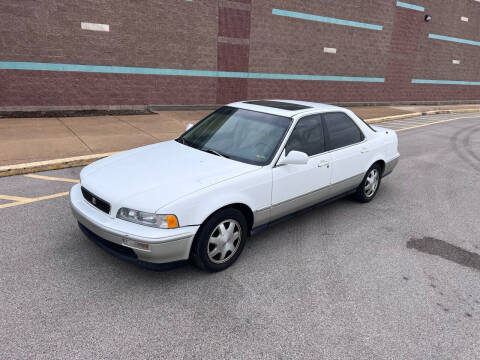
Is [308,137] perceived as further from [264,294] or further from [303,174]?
[264,294]

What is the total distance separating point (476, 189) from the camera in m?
7.07

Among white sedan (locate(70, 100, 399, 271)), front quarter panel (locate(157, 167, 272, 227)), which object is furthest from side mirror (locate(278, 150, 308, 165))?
front quarter panel (locate(157, 167, 272, 227))

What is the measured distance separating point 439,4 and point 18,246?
85.6 ft

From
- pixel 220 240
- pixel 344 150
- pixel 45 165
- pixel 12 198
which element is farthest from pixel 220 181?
pixel 45 165

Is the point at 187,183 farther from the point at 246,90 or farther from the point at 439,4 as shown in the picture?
the point at 439,4

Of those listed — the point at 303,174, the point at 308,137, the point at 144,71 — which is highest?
the point at 144,71

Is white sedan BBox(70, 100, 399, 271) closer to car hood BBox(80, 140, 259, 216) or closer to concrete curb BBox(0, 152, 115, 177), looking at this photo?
car hood BBox(80, 140, 259, 216)

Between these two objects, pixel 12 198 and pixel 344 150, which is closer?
pixel 344 150

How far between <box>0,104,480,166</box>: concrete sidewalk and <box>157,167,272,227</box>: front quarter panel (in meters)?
5.11

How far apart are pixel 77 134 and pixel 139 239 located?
23.8 feet

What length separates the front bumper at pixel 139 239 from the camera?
3.38 m

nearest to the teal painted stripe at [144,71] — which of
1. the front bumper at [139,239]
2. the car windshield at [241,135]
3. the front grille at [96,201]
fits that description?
the car windshield at [241,135]

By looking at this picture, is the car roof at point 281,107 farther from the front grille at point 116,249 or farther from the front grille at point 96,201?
the front grille at point 116,249

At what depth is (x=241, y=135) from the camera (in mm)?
4668
